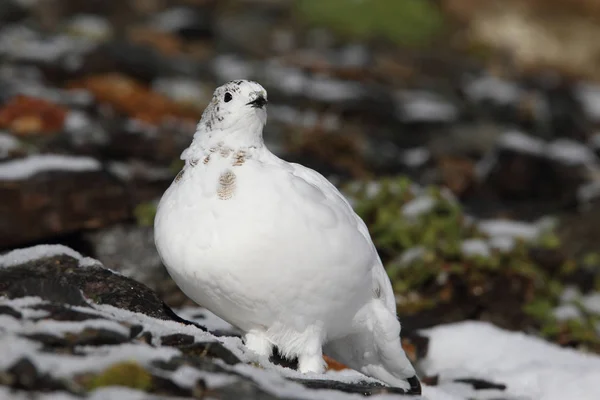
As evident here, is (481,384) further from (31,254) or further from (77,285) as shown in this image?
(31,254)

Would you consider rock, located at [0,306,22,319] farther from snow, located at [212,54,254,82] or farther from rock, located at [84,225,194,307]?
snow, located at [212,54,254,82]

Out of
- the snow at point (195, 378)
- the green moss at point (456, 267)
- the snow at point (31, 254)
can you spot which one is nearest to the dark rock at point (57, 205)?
the green moss at point (456, 267)

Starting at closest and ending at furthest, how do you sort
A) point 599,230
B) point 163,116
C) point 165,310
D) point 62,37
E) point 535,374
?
point 165,310, point 535,374, point 599,230, point 163,116, point 62,37

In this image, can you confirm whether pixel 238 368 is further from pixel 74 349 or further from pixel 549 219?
pixel 549 219

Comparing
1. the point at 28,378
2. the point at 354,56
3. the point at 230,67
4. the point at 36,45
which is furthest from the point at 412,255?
the point at 354,56

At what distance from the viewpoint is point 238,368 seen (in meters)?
3.33

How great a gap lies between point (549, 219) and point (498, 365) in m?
3.59

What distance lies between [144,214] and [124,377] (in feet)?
14.1

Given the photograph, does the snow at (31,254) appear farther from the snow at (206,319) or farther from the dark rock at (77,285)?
the snow at (206,319)

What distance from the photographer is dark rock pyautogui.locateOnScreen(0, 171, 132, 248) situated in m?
6.57

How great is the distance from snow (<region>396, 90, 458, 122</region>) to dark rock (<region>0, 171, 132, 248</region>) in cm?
517

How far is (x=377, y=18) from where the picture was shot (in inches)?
622

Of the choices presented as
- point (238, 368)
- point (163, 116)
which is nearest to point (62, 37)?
point (163, 116)

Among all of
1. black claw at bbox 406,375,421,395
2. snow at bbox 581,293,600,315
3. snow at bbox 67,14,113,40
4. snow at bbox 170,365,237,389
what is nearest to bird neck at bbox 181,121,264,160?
snow at bbox 170,365,237,389
